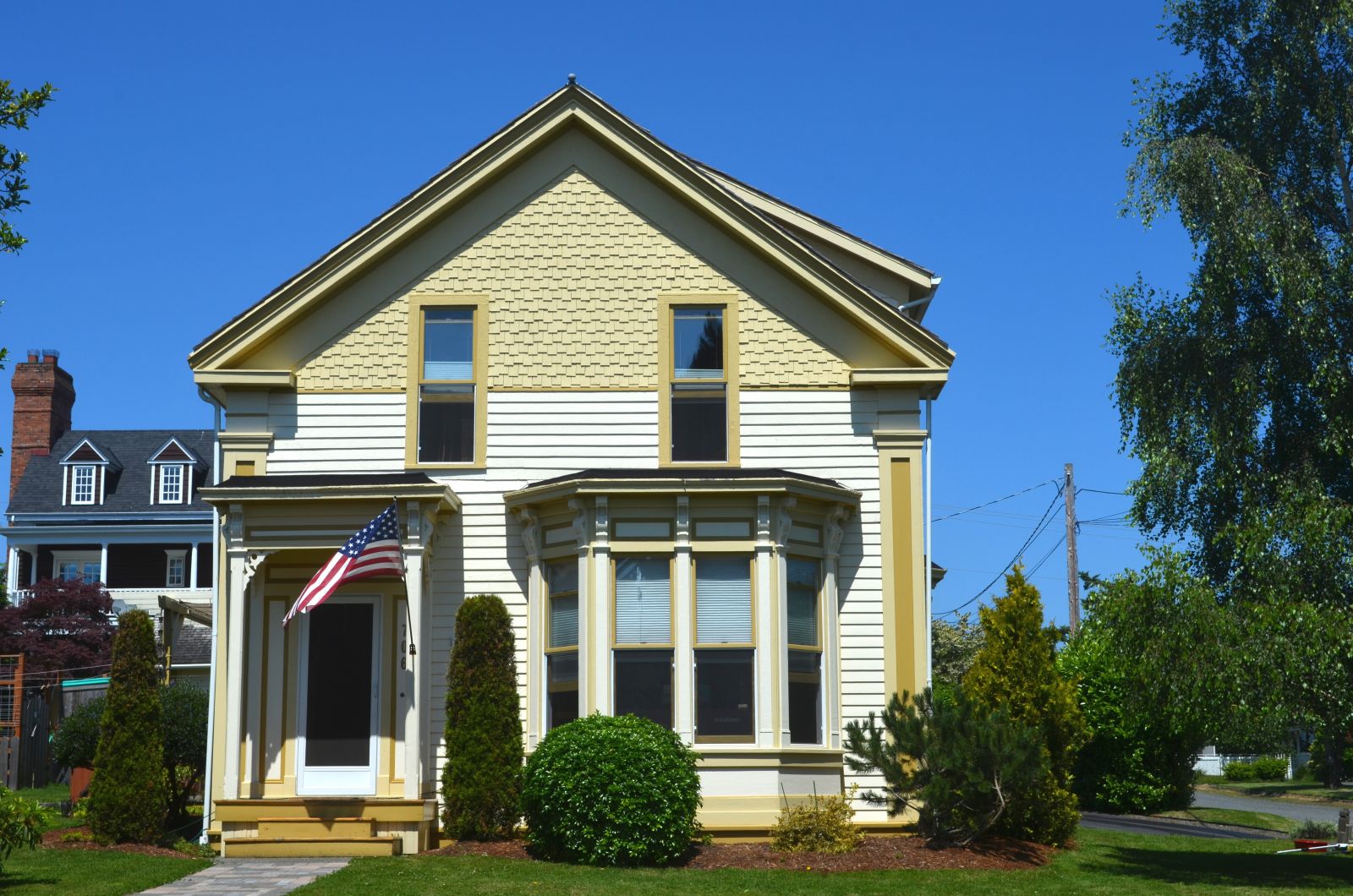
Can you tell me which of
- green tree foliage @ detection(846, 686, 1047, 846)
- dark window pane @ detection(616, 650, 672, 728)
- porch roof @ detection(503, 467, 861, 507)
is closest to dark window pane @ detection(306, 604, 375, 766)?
porch roof @ detection(503, 467, 861, 507)

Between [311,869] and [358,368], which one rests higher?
[358,368]

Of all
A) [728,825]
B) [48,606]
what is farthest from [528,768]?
[48,606]

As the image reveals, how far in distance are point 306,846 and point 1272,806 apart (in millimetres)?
27330

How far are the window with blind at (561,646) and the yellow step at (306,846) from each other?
2.47 metres

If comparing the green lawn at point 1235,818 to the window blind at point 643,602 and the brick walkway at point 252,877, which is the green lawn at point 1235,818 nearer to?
the window blind at point 643,602

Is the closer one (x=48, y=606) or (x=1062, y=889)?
(x=1062, y=889)

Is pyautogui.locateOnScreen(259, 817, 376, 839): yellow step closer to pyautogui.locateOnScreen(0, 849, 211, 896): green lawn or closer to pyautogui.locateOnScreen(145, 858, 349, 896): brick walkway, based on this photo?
pyautogui.locateOnScreen(145, 858, 349, 896): brick walkway

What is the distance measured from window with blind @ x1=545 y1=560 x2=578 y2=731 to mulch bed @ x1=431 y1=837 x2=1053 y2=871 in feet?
5.58

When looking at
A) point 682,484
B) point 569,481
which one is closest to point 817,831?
point 682,484

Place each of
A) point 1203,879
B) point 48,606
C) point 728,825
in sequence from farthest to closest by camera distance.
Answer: point 48,606 < point 728,825 < point 1203,879

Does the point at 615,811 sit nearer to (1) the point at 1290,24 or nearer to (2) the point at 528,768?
(2) the point at 528,768

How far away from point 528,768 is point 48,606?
39.7 m

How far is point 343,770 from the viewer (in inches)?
699

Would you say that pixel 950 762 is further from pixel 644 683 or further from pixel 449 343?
pixel 449 343
